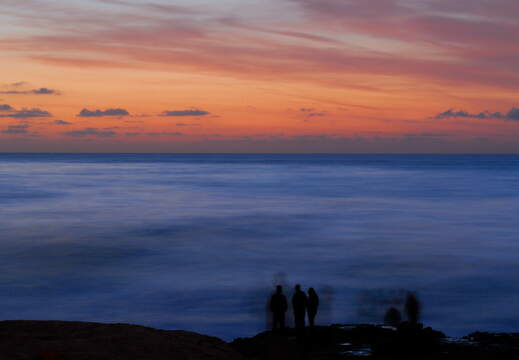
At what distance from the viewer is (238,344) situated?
47.5ft

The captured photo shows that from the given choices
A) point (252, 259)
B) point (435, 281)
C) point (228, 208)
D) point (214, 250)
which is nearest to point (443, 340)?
point (435, 281)

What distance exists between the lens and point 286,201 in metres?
70.2

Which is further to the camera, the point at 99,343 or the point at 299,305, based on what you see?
the point at 299,305

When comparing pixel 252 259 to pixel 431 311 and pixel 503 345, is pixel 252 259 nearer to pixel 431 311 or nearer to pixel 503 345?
pixel 431 311

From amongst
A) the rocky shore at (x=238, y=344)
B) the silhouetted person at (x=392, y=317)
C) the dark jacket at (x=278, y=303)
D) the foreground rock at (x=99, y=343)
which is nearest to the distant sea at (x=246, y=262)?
the silhouetted person at (x=392, y=317)

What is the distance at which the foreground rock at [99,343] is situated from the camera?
1059cm

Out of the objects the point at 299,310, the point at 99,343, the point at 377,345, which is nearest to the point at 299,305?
the point at 299,310

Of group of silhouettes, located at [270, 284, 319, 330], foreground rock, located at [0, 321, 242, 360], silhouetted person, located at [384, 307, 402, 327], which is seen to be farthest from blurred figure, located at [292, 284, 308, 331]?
silhouetted person, located at [384, 307, 402, 327]

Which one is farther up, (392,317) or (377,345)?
(377,345)

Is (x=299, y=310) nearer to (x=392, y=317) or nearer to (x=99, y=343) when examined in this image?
(x=99, y=343)

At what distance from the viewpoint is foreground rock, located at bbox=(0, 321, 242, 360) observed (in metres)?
10.6

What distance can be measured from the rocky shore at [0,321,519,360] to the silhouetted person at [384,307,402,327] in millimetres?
3524

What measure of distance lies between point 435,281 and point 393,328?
37.1 ft

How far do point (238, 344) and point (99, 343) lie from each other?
422cm
